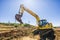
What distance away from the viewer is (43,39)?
27.0 meters

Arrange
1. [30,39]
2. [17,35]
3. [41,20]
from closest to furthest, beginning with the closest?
[17,35]
[30,39]
[41,20]

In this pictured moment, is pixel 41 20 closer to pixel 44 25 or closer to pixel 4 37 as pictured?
pixel 44 25

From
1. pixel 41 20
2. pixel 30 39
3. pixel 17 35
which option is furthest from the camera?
pixel 41 20

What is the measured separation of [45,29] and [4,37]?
9.69 meters

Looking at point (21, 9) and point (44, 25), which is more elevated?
point (21, 9)

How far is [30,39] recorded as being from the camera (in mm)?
24188

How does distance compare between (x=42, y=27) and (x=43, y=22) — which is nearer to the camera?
(x=43, y=22)

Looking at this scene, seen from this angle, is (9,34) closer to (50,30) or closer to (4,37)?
(4,37)

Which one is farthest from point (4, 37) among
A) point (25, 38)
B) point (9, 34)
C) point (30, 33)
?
point (30, 33)

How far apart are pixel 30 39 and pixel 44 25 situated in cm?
370

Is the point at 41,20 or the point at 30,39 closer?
the point at 30,39

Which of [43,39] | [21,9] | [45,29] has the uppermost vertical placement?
[21,9]

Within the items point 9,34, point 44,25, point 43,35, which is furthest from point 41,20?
point 9,34

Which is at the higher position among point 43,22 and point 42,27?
point 43,22
